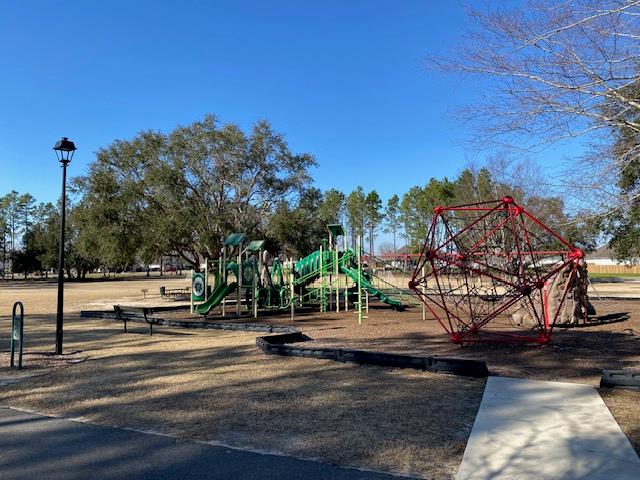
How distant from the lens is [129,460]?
455 centimetres

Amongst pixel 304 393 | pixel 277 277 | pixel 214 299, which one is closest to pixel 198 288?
pixel 214 299

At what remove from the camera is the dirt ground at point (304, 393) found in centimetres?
503

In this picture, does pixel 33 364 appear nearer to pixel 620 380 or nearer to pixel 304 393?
pixel 304 393

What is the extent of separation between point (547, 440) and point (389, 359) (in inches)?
154

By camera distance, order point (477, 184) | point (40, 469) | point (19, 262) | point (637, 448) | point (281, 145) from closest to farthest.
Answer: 1. point (40, 469)
2. point (637, 448)
3. point (281, 145)
4. point (477, 184)
5. point (19, 262)

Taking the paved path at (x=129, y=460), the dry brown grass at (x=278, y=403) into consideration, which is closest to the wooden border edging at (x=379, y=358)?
the dry brown grass at (x=278, y=403)

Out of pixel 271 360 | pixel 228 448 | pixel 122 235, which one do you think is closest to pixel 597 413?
pixel 228 448

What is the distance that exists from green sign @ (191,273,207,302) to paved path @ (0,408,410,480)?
1437cm

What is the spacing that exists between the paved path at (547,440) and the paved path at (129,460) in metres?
1.05

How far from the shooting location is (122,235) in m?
26.5

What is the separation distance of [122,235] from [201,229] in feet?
12.8

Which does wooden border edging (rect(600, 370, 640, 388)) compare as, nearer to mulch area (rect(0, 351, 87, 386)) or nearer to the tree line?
mulch area (rect(0, 351, 87, 386))

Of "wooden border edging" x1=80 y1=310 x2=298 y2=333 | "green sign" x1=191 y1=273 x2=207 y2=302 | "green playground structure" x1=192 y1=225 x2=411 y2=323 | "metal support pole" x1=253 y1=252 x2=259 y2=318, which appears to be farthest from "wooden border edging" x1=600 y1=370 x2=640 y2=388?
"green sign" x1=191 y1=273 x2=207 y2=302

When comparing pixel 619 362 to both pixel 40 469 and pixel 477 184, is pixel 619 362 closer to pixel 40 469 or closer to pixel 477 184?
pixel 40 469
